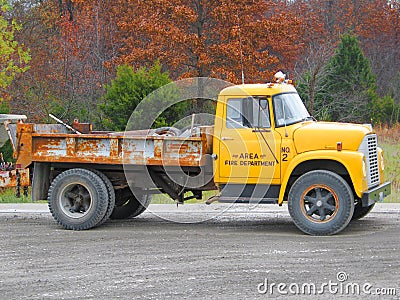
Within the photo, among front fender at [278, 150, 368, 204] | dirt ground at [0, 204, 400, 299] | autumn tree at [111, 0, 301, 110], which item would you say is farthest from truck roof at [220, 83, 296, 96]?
autumn tree at [111, 0, 301, 110]

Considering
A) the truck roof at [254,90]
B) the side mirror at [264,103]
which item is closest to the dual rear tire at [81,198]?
the truck roof at [254,90]

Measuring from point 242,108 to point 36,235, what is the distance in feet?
12.4

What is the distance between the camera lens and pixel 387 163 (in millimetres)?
20531

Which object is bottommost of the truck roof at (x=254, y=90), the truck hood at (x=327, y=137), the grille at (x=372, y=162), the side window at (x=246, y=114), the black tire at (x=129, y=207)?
the black tire at (x=129, y=207)

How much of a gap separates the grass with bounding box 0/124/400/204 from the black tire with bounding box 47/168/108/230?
3.67 metres

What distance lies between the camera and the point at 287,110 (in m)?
11.5

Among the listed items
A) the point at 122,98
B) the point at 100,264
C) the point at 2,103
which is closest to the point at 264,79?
the point at 122,98

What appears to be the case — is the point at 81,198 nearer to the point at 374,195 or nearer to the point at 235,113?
the point at 235,113

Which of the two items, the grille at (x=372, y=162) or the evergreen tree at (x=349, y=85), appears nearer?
the grille at (x=372, y=162)

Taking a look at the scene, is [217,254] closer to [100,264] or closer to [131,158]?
[100,264]

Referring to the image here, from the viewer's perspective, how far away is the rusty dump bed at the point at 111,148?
11547 mm

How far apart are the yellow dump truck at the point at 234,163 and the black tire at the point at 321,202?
15 mm

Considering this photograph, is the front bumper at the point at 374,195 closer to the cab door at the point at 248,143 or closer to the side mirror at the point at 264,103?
the cab door at the point at 248,143

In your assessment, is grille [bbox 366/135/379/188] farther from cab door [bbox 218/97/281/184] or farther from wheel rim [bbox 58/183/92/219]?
wheel rim [bbox 58/183/92/219]
